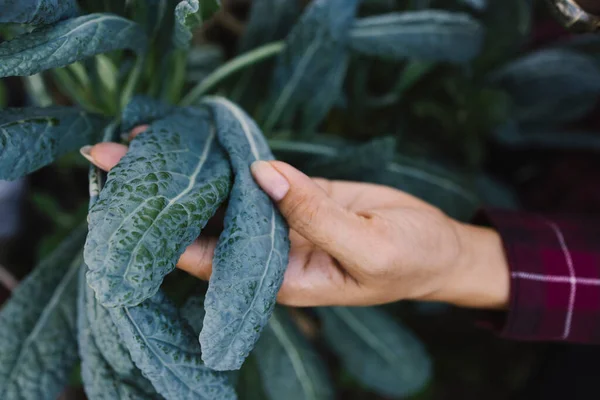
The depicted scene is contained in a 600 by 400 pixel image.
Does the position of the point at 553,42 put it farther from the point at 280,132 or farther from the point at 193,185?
the point at 193,185

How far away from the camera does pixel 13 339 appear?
66 cm

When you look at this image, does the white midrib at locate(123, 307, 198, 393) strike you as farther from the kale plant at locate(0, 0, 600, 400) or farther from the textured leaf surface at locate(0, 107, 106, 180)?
the textured leaf surface at locate(0, 107, 106, 180)

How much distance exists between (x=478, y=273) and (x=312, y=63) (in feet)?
1.25

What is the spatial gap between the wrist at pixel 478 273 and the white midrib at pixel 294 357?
0.91ft

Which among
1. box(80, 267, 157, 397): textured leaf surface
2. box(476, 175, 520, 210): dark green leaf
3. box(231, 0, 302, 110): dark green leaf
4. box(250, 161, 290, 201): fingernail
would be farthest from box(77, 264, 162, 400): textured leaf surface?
box(476, 175, 520, 210): dark green leaf

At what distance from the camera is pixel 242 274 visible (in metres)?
0.48

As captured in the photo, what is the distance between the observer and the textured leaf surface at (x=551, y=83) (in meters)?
1.02

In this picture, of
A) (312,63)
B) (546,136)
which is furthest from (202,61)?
(546,136)

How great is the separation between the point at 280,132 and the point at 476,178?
1.46ft

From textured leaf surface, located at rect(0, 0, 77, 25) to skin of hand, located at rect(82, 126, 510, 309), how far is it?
0.14m

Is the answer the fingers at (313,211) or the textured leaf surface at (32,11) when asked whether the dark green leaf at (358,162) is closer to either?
the fingers at (313,211)

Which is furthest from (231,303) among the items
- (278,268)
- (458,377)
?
(458,377)

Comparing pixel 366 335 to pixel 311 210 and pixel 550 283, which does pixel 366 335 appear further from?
pixel 311 210

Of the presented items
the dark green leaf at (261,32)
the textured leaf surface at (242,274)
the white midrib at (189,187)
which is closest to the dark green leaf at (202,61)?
the dark green leaf at (261,32)
